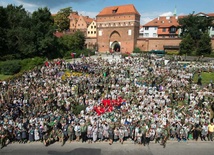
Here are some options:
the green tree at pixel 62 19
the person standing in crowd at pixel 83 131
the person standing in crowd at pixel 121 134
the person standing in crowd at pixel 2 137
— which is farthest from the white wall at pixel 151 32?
the person standing in crowd at pixel 2 137

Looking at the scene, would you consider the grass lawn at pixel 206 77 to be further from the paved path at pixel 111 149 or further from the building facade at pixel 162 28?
the building facade at pixel 162 28

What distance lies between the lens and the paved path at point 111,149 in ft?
41.0

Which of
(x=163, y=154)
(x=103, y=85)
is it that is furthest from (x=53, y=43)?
(x=163, y=154)

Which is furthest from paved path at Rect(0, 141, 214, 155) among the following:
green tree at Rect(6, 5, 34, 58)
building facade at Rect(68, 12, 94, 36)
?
building facade at Rect(68, 12, 94, 36)

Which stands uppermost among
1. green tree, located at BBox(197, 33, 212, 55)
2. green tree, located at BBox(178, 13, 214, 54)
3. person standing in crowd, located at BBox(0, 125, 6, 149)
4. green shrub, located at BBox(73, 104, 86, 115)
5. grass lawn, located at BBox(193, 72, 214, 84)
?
green tree, located at BBox(178, 13, 214, 54)

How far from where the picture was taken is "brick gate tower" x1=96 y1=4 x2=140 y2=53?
57125mm

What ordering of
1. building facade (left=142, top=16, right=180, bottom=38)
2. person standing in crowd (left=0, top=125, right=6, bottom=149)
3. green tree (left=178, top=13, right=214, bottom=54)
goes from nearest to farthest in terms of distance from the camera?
person standing in crowd (left=0, top=125, right=6, bottom=149) < green tree (left=178, top=13, right=214, bottom=54) < building facade (left=142, top=16, right=180, bottom=38)

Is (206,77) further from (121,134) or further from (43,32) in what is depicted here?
(43,32)

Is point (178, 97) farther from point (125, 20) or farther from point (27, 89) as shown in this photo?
point (125, 20)

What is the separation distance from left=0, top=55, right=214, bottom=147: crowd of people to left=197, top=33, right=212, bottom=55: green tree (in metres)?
20.7

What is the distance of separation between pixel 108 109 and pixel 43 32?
32327mm

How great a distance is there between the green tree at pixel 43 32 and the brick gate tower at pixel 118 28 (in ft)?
60.4

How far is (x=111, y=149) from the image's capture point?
1293 centimetres

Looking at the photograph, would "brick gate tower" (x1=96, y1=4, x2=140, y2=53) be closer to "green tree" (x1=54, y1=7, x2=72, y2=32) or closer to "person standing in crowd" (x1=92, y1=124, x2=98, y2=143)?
"green tree" (x1=54, y1=7, x2=72, y2=32)
